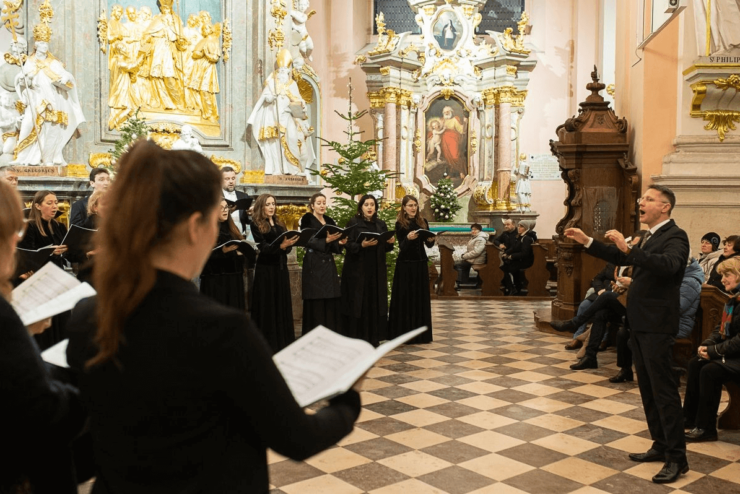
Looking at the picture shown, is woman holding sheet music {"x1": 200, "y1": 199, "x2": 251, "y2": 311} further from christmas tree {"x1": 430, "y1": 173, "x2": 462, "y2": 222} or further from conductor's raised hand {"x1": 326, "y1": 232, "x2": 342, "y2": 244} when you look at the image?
christmas tree {"x1": 430, "y1": 173, "x2": 462, "y2": 222}

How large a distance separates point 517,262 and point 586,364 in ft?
21.0

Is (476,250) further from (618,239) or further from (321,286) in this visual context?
(618,239)

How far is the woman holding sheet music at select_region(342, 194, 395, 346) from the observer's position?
7984mm

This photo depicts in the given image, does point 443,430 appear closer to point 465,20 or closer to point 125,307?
point 125,307

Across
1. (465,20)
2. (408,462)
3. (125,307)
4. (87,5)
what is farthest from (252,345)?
(465,20)

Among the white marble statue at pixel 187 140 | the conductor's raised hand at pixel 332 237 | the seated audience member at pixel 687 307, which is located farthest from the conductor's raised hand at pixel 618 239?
the white marble statue at pixel 187 140

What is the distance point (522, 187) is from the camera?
17.7 m

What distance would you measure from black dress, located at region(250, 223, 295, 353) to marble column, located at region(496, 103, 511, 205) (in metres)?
11.1

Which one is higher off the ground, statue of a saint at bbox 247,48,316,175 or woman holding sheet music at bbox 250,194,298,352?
statue of a saint at bbox 247,48,316,175

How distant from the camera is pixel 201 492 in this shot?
1379mm

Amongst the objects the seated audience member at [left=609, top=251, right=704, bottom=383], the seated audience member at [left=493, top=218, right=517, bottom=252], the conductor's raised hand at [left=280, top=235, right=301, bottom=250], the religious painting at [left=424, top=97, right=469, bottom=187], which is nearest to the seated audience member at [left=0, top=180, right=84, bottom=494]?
the conductor's raised hand at [left=280, top=235, right=301, bottom=250]

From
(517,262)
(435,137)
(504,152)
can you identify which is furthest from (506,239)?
(435,137)

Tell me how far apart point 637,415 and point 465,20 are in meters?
14.4

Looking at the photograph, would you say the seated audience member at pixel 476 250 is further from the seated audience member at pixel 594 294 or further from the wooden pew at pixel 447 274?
the seated audience member at pixel 594 294
